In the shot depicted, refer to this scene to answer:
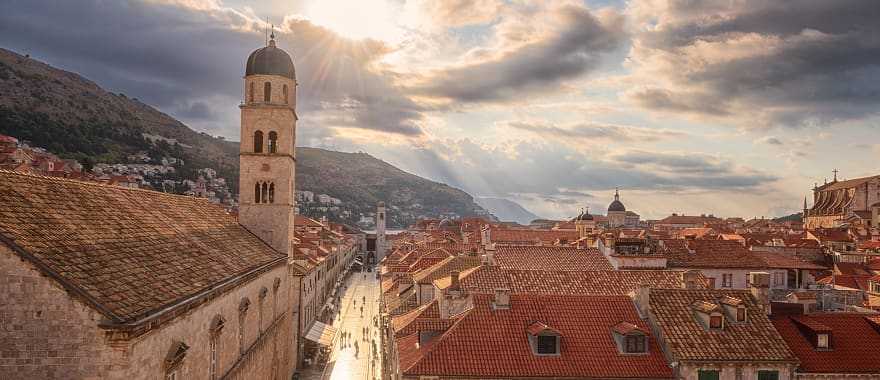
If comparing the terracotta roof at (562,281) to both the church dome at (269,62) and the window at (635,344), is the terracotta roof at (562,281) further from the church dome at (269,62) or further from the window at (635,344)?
the church dome at (269,62)

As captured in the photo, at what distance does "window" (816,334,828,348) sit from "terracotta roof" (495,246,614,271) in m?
20.8

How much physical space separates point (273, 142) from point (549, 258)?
22.4 metres

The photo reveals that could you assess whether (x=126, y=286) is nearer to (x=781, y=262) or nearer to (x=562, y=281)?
(x=562, y=281)

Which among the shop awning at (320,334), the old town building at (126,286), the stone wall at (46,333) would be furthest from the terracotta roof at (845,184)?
the stone wall at (46,333)

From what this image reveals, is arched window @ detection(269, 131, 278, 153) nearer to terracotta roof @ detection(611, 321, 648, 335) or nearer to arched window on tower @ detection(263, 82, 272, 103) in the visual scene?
arched window on tower @ detection(263, 82, 272, 103)

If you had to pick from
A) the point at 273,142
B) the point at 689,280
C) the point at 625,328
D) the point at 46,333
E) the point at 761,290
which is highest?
the point at 273,142

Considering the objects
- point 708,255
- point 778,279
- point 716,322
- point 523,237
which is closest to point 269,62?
point 716,322

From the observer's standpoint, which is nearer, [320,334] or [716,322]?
[716,322]

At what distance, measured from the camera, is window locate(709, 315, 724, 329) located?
26.3m

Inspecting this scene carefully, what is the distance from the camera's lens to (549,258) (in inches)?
1905

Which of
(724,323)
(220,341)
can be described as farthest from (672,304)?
(220,341)

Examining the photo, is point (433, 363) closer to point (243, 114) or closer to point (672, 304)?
point (672, 304)

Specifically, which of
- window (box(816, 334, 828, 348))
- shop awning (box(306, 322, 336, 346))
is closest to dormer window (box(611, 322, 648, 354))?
window (box(816, 334, 828, 348))

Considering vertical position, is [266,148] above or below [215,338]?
above
